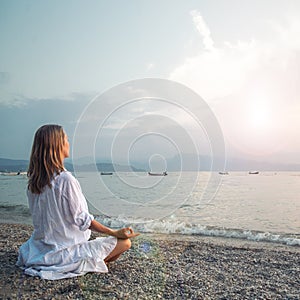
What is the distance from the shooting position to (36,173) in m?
4.48

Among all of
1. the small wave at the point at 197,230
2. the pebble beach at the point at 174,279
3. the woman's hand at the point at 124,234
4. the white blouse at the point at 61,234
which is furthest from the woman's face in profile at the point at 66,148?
the small wave at the point at 197,230

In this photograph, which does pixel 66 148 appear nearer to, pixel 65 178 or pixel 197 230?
pixel 65 178

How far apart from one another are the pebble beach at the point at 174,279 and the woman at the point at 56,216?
22 cm

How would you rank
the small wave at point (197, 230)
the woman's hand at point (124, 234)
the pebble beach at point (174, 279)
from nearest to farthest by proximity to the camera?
the pebble beach at point (174, 279) < the woman's hand at point (124, 234) < the small wave at point (197, 230)

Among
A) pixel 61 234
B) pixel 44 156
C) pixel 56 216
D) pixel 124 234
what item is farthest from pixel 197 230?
pixel 44 156

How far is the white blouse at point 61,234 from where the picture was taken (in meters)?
4.51

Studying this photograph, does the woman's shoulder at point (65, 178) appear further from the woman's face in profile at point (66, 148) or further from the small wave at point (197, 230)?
the small wave at point (197, 230)

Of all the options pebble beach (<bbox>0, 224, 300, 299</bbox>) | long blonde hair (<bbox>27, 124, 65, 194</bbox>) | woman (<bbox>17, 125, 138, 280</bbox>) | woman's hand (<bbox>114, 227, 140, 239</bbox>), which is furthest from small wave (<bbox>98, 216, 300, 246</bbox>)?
long blonde hair (<bbox>27, 124, 65, 194</bbox>)

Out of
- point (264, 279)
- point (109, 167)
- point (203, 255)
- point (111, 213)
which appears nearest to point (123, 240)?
point (264, 279)

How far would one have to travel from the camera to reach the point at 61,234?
466cm

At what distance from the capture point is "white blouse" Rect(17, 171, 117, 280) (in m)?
4.51

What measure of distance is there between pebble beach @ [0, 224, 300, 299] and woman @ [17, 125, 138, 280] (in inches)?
8.6

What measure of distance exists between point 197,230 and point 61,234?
9.18 metres

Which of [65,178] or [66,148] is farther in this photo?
[66,148]
